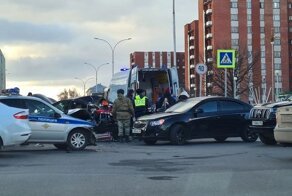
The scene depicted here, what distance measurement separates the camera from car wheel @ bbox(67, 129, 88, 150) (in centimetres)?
1555

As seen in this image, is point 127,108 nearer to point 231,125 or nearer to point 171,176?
point 231,125

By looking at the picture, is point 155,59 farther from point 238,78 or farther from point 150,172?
point 150,172

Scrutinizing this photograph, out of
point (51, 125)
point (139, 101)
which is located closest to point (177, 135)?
point (139, 101)

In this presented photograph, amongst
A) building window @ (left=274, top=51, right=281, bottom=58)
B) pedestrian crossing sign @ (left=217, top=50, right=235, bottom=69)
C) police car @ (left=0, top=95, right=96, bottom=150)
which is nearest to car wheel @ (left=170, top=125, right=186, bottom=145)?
police car @ (left=0, top=95, right=96, bottom=150)

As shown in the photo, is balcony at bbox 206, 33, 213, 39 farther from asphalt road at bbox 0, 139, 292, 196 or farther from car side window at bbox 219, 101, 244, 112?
asphalt road at bbox 0, 139, 292, 196

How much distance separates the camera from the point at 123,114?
18172 mm

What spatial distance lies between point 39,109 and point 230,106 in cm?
634

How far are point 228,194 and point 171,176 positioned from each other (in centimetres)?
189

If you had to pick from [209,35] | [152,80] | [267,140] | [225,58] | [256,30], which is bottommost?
[267,140]

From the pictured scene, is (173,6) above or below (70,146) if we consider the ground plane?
above

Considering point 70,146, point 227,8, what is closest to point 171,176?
point 70,146

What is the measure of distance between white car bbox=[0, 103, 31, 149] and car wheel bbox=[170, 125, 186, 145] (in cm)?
497

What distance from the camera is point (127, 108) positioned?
1825cm

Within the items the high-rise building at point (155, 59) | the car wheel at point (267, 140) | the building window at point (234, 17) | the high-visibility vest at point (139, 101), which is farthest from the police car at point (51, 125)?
the high-rise building at point (155, 59)
